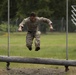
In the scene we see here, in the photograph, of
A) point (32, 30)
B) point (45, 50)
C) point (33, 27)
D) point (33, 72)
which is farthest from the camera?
point (45, 50)

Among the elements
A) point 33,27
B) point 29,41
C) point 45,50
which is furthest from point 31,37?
point 45,50

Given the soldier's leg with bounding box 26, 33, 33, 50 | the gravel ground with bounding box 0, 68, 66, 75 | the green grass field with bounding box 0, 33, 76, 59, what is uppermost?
the soldier's leg with bounding box 26, 33, 33, 50

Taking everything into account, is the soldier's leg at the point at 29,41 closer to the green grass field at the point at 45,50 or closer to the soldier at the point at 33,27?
the soldier at the point at 33,27

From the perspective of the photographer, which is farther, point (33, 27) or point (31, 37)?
point (31, 37)

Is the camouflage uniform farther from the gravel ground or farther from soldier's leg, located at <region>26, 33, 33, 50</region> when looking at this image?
the gravel ground

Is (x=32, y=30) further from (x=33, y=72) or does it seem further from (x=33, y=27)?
(x=33, y=72)

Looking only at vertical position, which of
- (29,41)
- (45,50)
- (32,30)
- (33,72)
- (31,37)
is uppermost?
(32,30)

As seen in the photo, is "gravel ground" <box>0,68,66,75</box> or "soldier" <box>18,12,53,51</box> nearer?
"gravel ground" <box>0,68,66,75</box>

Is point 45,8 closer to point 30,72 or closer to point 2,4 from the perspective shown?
point 2,4

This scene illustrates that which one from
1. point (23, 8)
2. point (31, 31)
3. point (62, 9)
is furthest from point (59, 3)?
point (31, 31)

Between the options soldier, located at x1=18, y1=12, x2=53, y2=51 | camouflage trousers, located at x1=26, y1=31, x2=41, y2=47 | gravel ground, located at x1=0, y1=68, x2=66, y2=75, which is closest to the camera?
gravel ground, located at x1=0, y1=68, x2=66, y2=75

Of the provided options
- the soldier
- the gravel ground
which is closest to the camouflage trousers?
the soldier

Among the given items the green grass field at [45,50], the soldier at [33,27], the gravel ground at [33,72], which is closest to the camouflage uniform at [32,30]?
the soldier at [33,27]

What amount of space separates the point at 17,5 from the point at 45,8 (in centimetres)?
427
